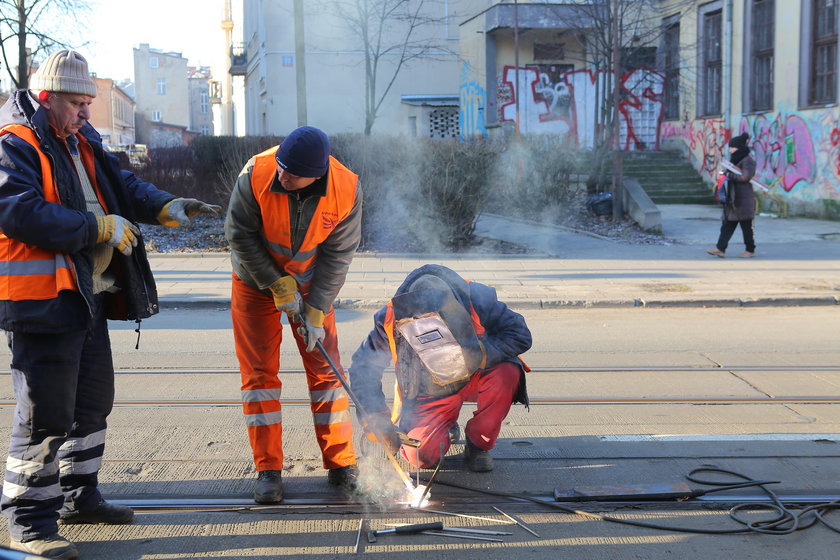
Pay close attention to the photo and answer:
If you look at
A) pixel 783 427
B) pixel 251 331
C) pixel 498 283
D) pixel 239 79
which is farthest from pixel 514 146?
pixel 239 79

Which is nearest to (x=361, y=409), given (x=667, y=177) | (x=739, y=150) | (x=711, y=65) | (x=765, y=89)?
(x=739, y=150)

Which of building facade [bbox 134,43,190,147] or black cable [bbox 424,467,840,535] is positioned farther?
building facade [bbox 134,43,190,147]

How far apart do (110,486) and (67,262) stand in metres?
1.39

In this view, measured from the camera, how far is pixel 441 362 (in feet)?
14.0

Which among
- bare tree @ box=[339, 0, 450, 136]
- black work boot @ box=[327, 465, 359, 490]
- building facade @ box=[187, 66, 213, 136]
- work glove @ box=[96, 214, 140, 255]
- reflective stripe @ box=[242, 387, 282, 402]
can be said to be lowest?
black work boot @ box=[327, 465, 359, 490]

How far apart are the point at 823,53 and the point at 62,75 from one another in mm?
17375

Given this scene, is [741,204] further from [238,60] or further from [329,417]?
[238,60]

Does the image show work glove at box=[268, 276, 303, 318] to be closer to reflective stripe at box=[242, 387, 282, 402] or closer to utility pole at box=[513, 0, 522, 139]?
reflective stripe at box=[242, 387, 282, 402]

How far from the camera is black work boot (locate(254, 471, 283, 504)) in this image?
4.01 metres

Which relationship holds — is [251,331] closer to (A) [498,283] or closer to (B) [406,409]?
(B) [406,409]

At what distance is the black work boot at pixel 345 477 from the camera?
4203mm

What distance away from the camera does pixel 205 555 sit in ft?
11.6

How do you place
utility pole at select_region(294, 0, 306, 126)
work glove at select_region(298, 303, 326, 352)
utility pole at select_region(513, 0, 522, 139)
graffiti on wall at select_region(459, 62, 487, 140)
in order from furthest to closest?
1. graffiti on wall at select_region(459, 62, 487, 140)
2. utility pole at select_region(513, 0, 522, 139)
3. utility pole at select_region(294, 0, 306, 126)
4. work glove at select_region(298, 303, 326, 352)

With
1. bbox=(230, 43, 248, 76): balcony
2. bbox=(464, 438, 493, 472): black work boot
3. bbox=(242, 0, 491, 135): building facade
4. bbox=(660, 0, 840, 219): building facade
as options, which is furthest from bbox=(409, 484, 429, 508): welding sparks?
bbox=(230, 43, 248, 76): balcony
